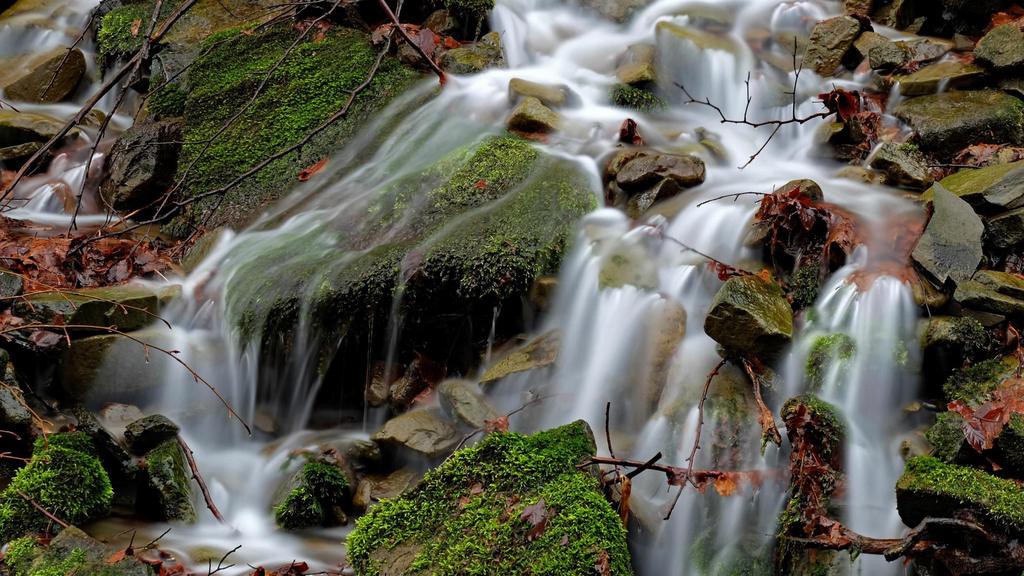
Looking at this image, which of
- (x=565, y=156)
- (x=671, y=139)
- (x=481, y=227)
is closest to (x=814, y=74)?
(x=671, y=139)

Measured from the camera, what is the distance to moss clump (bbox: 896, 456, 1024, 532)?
325 cm

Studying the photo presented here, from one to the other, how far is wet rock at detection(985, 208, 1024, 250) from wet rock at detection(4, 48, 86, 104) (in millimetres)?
8663

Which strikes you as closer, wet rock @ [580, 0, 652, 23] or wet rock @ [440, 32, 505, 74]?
wet rock @ [440, 32, 505, 74]

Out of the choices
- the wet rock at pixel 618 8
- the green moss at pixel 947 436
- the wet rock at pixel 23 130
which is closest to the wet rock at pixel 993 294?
the green moss at pixel 947 436

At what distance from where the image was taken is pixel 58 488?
4.01 metres

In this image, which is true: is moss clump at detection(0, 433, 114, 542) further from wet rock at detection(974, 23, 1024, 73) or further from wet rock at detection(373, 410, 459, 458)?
wet rock at detection(974, 23, 1024, 73)

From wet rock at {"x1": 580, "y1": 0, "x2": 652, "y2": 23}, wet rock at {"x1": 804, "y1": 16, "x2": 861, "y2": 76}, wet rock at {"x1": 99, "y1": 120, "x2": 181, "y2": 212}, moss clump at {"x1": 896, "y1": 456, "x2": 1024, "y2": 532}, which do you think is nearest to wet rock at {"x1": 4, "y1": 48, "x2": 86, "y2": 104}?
wet rock at {"x1": 99, "y1": 120, "x2": 181, "y2": 212}

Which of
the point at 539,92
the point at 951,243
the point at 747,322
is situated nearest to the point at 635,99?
the point at 539,92

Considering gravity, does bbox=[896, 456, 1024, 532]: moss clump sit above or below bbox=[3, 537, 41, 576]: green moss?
below

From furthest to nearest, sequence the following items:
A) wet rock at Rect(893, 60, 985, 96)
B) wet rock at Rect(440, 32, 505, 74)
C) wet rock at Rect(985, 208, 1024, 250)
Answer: wet rock at Rect(440, 32, 505, 74), wet rock at Rect(893, 60, 985, 96), wet rock at Rect(985, 208, 1024, 250)

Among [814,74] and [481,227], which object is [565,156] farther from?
[814,74]

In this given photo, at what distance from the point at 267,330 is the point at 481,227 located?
153cm

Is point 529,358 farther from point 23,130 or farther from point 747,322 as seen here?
point 23,130

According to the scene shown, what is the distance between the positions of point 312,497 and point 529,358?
59.8 inches
